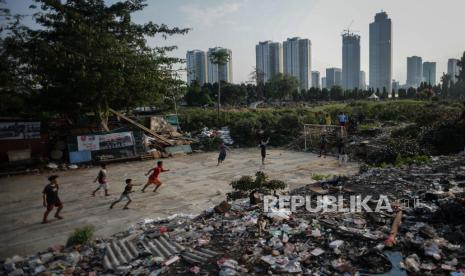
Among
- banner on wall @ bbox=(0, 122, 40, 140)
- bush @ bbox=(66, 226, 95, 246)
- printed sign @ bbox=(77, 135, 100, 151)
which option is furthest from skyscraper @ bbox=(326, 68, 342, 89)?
bush @ bbox=(66, 226, 95, 246)

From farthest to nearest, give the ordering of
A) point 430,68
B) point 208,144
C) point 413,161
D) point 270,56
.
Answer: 1. point 430,68
2. point 270,56
3. point 208,144
4. point 413,161

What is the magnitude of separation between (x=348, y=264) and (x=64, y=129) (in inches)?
714

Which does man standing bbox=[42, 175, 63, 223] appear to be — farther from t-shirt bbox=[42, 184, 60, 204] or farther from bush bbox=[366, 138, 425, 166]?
bush bbox=[366, 138, 425, 166]

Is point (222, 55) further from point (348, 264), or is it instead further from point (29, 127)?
point (348, 264)

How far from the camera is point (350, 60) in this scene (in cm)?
12619

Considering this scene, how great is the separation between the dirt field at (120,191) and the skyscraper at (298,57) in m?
81.5

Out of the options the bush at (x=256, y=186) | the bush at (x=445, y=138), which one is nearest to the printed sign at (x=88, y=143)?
the bush at (x=256, y=186)

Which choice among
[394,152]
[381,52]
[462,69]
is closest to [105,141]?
[394,152]

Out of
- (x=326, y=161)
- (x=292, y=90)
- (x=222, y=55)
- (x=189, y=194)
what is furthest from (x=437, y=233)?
(x=292, y=90)

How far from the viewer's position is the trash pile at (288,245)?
4992 mm

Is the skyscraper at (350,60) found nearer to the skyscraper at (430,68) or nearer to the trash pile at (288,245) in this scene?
the skyscraper at (430,68)

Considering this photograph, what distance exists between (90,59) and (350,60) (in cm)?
12328

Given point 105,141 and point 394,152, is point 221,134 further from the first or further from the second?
point 394,152

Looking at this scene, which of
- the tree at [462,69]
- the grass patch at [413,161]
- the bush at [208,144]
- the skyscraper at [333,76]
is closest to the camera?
the grass patch at [413,161]
